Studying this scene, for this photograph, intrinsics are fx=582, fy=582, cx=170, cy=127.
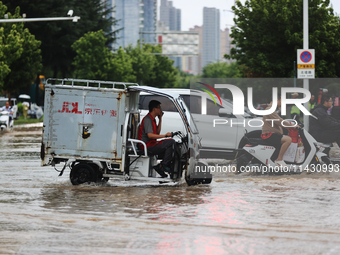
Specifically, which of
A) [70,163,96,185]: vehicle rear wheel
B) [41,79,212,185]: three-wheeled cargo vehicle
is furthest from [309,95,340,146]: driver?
[70,163,96,185]: vehicle rear wheel

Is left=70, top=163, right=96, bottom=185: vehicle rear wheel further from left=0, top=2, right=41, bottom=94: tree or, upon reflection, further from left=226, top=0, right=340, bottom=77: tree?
left=0, top=2, right=41, bottom=94: tree

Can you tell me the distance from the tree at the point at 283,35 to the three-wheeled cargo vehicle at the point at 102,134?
18.2 metres

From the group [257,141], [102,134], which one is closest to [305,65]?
[257,141]

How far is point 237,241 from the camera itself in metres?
6.52

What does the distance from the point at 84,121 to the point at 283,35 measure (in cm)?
1994

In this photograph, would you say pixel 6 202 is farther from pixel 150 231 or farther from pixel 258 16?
pixel 258 16

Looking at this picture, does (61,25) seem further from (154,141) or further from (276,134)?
(154,141)

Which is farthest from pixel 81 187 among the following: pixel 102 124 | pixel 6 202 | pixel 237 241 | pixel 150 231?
pixel 237 241

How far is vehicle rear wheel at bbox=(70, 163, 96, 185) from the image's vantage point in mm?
10875

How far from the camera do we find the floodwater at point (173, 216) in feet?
20.7

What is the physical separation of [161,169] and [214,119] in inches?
149

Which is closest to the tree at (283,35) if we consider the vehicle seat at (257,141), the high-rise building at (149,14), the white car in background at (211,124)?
the white car in background at (211,124)

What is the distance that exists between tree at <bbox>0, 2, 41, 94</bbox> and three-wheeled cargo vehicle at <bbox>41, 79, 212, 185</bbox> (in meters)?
28.2

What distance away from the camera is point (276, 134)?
12547mm
